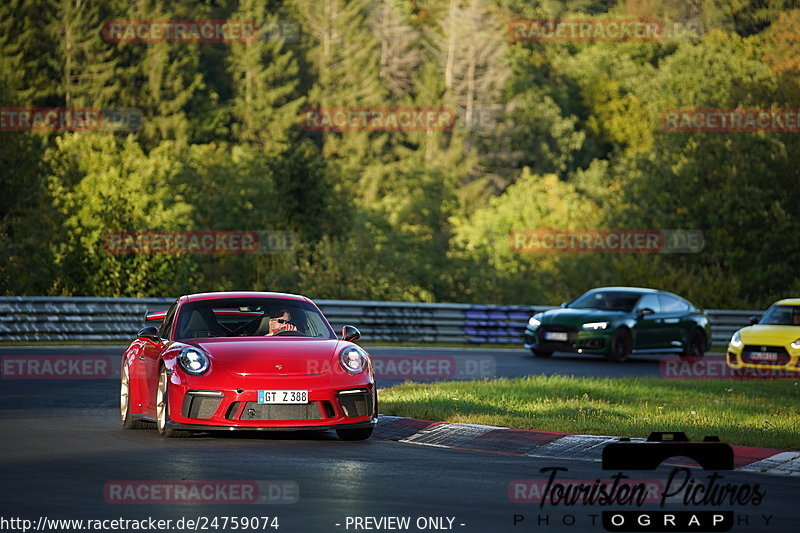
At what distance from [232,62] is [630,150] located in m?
25.8

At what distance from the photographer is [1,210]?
135 feet

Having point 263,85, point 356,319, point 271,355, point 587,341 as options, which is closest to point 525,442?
point 271,355

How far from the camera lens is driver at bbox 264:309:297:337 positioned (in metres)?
15.0

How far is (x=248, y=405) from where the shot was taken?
44.3ft

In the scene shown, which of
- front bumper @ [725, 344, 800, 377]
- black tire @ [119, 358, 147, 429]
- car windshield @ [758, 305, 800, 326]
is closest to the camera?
black tire @ [119, 358, 147, 429]

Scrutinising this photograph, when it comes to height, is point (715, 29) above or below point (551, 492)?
above

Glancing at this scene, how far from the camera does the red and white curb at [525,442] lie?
41.2ft

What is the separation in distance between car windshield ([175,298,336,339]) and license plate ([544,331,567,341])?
14797 millimetres

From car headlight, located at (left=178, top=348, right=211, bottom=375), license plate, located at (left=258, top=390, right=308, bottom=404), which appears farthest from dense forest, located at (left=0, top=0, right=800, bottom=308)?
license plate, located at (left=258, top=390, right=308, bottom=404)

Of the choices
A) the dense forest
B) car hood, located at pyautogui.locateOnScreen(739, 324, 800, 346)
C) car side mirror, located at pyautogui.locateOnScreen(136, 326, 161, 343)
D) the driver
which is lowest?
car hood, located at pyautogui.locateOnScreen(739, 324, 800, 346)

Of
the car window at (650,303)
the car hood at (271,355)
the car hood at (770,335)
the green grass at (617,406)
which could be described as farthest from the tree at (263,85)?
the car hood at (271,355)

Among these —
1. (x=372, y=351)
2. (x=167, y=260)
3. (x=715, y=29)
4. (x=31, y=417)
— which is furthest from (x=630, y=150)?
(x=31, y=417)

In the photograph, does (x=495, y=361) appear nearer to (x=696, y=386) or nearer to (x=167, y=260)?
(x=696, y=386)

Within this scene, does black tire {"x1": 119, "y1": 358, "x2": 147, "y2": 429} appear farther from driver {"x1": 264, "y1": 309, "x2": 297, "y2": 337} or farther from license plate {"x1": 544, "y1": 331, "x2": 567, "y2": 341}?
license plate {"x1": 544, "y1": 331, "x2": 567, "y2": 341}
